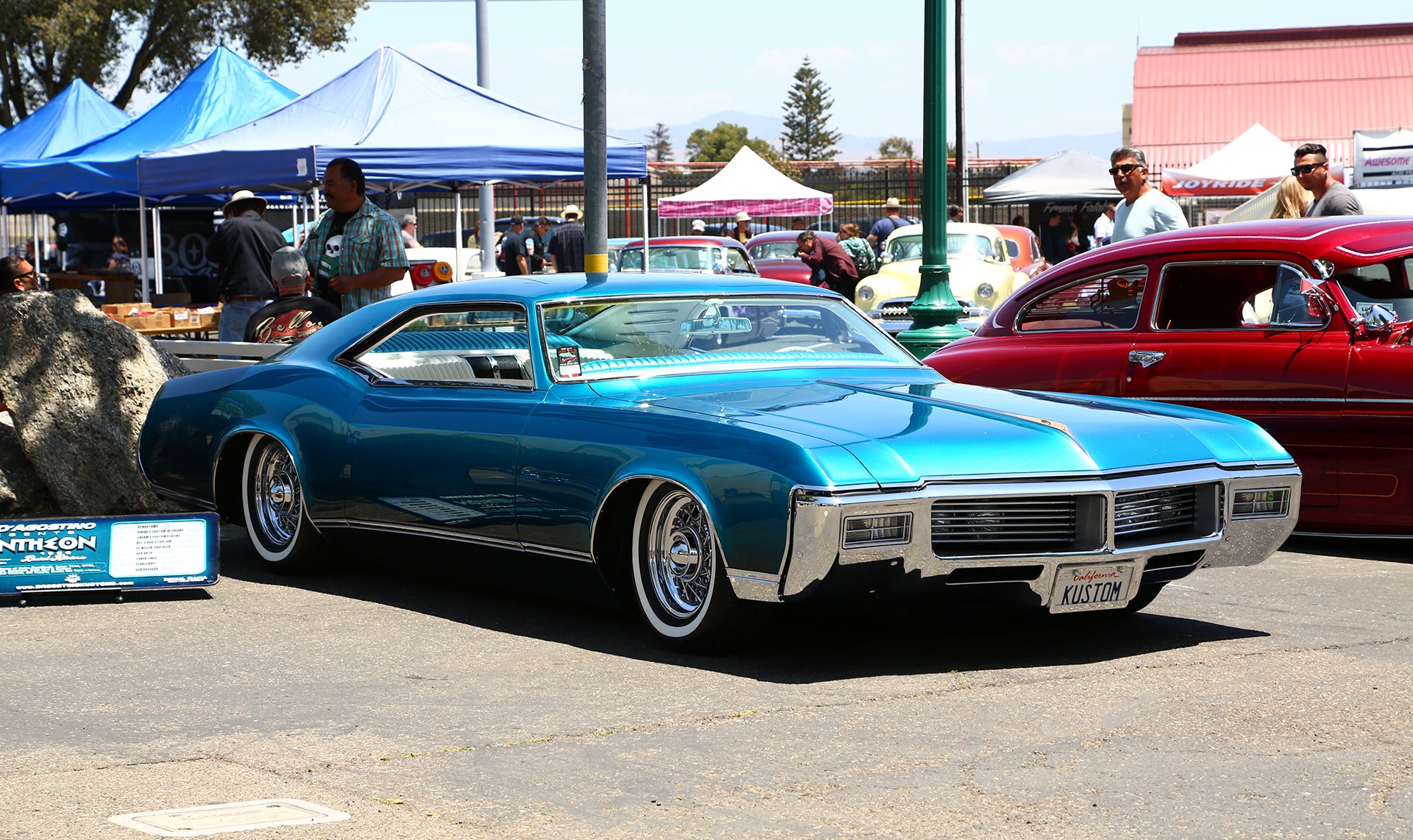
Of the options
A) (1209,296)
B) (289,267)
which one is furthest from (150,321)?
(1209,296)

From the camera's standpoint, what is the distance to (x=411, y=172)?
45.3 feet

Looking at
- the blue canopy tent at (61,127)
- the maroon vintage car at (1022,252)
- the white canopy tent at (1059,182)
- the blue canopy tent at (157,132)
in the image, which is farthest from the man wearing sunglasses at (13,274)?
the white canopy tent at (1059,182)

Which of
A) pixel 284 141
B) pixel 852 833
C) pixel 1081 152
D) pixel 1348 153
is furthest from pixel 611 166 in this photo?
pixel 1348 153

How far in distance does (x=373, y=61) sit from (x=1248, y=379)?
9659 mm

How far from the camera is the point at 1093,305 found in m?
8.16

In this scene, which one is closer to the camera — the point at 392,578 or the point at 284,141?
the point at 392,578

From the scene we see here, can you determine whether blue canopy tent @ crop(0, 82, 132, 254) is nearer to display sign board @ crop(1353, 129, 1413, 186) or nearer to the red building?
display sign board @ crop(1353, 129, 1413, 186)

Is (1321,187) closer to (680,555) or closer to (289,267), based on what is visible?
(289,267)

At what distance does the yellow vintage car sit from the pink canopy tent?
10.2m

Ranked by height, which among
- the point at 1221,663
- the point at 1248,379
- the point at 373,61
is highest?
the point at 373,61

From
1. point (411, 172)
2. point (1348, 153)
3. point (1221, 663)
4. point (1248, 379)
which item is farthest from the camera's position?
point (1348, 153)

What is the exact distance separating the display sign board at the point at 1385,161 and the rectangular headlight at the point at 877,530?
801 inches

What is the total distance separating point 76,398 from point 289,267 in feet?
7.34

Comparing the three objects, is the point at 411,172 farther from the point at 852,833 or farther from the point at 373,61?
the point at 852,833
